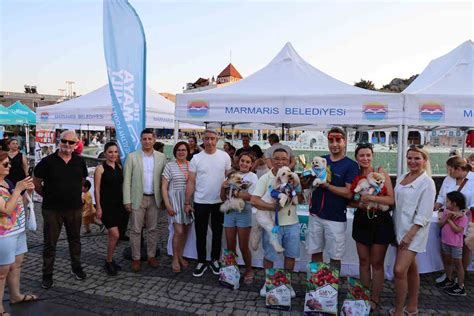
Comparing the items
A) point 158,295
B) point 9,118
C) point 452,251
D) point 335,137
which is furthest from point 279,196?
point 9,118

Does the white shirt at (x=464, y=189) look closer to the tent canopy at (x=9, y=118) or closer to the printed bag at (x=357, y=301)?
the printed bag at (x=357, y=301)

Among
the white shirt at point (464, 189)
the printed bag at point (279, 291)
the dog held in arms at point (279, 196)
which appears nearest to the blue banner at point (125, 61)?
the dog held in arms at point (279, 196)

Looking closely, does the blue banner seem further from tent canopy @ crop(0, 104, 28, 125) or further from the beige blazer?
tent canopy @ crop(0, 104, 28, 125)

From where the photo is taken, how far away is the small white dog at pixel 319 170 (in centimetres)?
309

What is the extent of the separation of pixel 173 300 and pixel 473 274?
3.96 meters

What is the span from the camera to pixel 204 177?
398 cm

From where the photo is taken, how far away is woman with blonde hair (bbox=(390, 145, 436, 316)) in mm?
2814

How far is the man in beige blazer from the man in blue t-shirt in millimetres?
2106

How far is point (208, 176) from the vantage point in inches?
157

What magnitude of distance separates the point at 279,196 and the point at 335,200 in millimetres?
537

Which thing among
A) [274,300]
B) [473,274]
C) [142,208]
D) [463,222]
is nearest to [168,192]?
[142,208]

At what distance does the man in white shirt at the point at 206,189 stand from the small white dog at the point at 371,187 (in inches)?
65.2

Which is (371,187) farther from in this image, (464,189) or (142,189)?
(142,189)

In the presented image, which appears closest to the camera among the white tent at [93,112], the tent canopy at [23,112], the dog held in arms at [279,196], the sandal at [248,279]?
the dog held in arms at [279,196]
